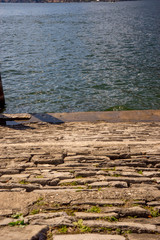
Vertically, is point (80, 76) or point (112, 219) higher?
point (80, 76)

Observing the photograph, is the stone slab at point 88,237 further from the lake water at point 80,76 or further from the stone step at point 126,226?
the lake water at point 80,76

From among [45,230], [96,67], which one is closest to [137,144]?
[45,230]

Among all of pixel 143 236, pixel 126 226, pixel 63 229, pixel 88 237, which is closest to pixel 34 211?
pixel 63 229

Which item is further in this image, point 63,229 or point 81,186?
point 81,186

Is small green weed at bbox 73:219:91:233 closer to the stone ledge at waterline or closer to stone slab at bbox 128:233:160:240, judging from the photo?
the stone ledge at waterline

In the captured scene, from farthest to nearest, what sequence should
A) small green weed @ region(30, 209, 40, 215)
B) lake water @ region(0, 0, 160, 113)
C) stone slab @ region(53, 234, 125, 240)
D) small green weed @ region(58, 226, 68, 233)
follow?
1. lake water @ region(0, 0, 160, 113)
2. small green weed @ region(30, 209, 40, 215)
3. small green weed @ region(58, 226, 68, 233)
4. stone slab @ region(53, 234, 125, 240)

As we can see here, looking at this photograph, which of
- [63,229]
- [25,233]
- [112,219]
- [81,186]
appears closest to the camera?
[25,233]

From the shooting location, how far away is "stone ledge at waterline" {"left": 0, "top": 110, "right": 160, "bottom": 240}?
3205 millimetres

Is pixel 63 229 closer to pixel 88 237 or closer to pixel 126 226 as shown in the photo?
pixel 88 237

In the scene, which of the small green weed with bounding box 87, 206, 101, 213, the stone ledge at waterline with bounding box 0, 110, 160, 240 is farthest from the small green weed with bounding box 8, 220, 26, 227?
the small green weed with bounding box 87, 206, 101, 213

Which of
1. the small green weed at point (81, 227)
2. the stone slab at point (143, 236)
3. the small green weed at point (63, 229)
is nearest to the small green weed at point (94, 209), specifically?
the small green weed at point (81, 227)

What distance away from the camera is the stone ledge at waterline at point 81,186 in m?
3.21

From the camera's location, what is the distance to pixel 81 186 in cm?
429

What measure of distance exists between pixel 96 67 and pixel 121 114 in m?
13.0
